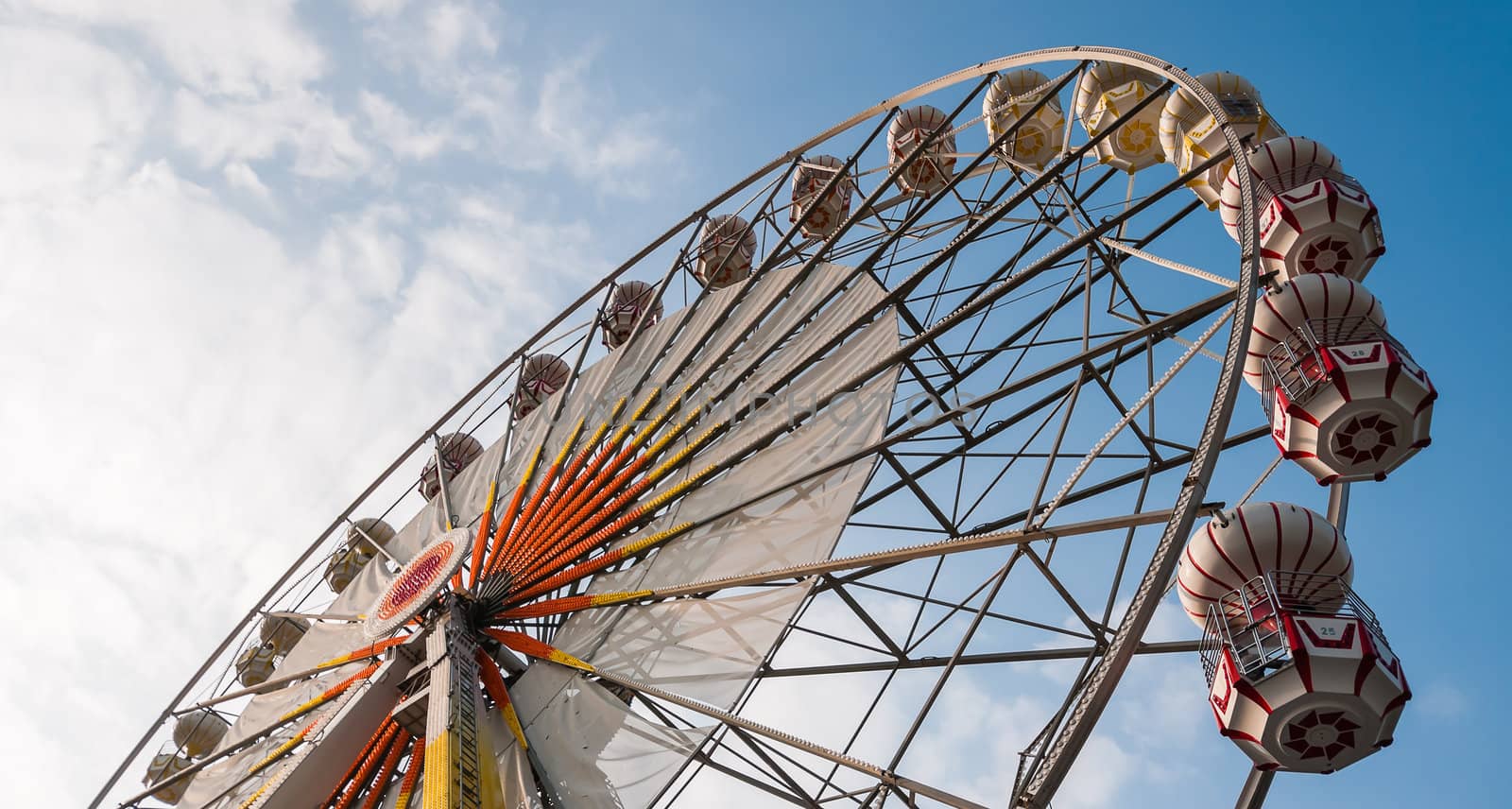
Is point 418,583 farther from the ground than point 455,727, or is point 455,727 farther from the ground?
point 418,583

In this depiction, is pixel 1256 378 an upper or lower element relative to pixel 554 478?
upper

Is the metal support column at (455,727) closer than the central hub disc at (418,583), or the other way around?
the metal support column at (455,727)

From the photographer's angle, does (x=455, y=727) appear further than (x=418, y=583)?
No

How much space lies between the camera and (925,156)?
15656 millimetres

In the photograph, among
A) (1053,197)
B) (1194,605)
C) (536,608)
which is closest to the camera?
(1194,605)

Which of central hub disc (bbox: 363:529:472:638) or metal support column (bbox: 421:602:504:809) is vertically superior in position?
central hub disc (bbox: 363:529:472:638)

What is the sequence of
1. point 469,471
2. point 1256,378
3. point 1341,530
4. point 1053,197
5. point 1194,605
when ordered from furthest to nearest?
point 469,471
point 1053,197
point 1256,378
point 1341,530
point 1194,605

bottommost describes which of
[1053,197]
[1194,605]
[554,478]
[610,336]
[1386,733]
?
[1386,733]

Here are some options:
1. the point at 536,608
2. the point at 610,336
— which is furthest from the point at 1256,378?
the point at 610,336

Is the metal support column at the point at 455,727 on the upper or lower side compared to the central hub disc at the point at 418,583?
lower

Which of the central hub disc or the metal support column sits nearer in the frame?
the metal support column

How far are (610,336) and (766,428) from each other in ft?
20.0

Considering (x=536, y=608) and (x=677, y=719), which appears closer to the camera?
(x=677, y=719)

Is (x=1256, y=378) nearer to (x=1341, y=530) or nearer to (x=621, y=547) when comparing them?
(x=1341, y=530)
